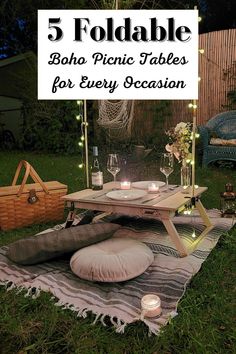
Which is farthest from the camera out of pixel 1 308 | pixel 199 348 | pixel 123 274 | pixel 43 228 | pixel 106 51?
pixel 43 228

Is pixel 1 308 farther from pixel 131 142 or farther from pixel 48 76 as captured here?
pixel 131 142

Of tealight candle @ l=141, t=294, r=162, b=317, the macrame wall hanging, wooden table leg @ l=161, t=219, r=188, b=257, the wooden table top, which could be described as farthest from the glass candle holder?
the macrame wall hanging

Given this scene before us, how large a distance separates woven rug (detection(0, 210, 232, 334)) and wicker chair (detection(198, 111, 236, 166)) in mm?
2909

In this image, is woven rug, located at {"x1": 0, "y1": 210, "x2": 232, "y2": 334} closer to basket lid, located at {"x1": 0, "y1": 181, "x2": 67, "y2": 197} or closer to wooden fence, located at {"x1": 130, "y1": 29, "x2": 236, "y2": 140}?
basket lid, located at {"x1": 0, "y1": 181, "x2": 67, "y2": 197}

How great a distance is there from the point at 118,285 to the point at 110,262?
0.16 meters

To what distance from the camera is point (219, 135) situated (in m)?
5.92

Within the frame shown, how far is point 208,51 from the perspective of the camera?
7035 mm

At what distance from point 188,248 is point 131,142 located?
485cm

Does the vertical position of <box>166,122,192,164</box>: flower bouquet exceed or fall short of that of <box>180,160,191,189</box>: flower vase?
it exceeds it

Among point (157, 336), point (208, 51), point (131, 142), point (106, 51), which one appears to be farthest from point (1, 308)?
point (208, 51)

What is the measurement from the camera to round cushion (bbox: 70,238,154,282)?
220 cm

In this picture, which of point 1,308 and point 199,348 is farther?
point 1,308

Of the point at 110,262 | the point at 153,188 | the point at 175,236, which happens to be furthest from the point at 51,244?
the point at 153,188

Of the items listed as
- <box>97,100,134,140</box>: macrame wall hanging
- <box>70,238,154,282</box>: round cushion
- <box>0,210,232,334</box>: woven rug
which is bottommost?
<box>0,210,232,334</box>: woven rug
